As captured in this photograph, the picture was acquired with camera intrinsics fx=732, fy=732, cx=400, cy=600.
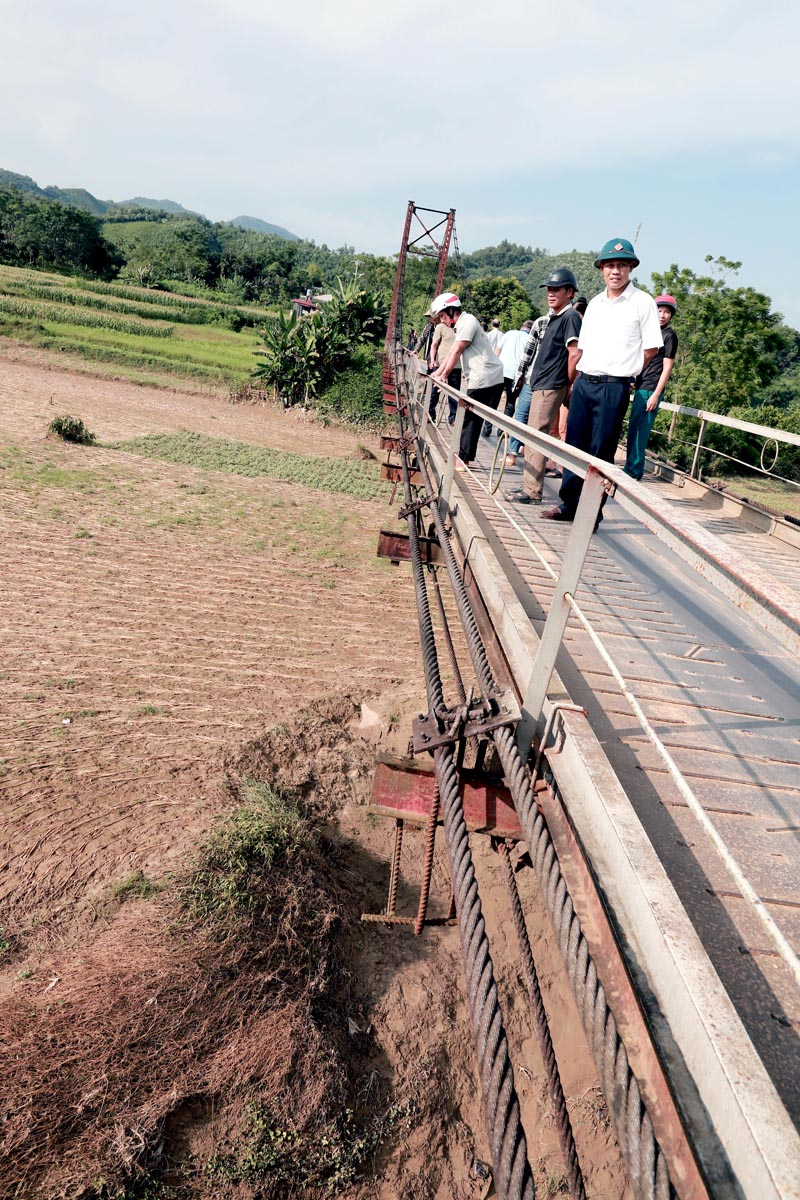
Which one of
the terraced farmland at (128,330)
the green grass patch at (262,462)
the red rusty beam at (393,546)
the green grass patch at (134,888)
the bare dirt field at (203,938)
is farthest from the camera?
the terraced farmland at (128,330)

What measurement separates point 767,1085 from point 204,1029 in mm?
2727

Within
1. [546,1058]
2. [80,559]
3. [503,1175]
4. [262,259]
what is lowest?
[80,559]

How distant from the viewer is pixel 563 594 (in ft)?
7.11

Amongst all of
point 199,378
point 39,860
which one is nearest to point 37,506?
point 39,860

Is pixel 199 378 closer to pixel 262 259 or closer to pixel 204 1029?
pixel 204 1029

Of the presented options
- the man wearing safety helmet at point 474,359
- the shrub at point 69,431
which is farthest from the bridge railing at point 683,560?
the shrub at point 69,431

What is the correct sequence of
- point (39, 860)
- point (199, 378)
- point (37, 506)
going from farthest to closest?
point (199, 378) < point (37, 506) < point (39, 860)

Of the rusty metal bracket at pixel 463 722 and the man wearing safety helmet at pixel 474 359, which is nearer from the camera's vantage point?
the rusty metal bracket at pixel 463 722

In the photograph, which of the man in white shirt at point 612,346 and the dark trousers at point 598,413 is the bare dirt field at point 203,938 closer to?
the dark trousers at point 598,413

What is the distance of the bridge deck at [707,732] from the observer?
1.75 m

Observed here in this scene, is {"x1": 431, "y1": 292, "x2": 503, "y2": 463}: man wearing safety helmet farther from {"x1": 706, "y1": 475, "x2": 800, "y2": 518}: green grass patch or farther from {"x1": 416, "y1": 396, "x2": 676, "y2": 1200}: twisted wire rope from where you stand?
{"x1": 706, "y1": 475, "x2": 800, "y2": 518}: green grass patch

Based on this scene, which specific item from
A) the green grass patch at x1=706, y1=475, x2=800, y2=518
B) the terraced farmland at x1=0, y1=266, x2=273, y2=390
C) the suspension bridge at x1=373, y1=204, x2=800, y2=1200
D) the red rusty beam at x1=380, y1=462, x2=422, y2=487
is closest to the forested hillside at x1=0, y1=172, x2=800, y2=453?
the green grass patch at x1=706, y1=475, x2=800, y2=518

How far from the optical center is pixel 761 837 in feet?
7.13

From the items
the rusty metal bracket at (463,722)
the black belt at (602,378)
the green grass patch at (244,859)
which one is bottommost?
the green grass patch at (244,859)
